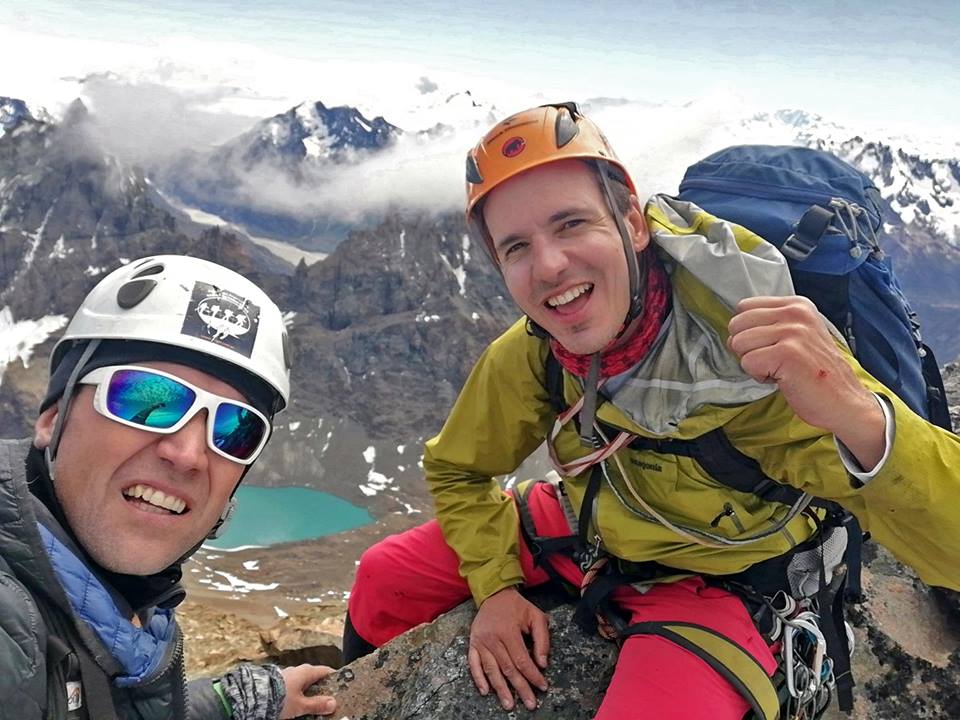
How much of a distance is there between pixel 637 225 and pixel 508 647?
3517mm

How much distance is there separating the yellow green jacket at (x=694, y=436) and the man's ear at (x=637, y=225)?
3.1 inches

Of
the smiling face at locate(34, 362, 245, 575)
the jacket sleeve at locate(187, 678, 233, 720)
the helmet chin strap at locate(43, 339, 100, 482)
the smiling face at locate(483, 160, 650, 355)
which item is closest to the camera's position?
the smiling face at locate(34, 362, 245, 575)

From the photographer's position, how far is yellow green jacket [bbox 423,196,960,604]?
3.70m

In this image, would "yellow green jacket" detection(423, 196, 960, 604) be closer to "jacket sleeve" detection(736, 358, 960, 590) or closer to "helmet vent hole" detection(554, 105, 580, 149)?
"jacket sleeve" detection(736, 358, 960, 590)

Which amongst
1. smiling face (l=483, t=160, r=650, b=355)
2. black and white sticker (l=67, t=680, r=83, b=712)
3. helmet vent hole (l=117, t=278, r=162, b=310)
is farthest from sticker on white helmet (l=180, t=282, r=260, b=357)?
black and white sticker (l=67, t=680, r=83, b=712)

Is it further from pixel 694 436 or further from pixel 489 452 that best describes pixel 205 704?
pixel 694 436

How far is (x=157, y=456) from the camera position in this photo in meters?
4.04

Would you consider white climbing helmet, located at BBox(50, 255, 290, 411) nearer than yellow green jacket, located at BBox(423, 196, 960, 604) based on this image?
No

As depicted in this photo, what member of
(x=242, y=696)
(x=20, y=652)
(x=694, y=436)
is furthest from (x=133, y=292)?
(x=694, y=436)

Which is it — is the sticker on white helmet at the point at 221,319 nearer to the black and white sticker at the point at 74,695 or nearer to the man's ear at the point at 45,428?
the man's ear at the point at 45,428

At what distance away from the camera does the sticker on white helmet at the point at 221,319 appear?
4.42 m

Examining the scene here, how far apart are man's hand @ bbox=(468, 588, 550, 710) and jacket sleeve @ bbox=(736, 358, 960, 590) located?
247 cm

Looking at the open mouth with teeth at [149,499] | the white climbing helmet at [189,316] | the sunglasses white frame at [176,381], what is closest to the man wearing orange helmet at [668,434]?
the white climbing helmet at [189,316]

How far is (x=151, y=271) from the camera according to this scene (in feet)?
15.7
